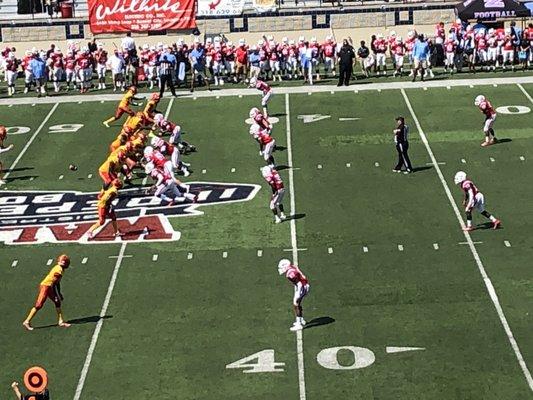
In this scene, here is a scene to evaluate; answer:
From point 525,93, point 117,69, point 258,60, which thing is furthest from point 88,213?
point 525,93

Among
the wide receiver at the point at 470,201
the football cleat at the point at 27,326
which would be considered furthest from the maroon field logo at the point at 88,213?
the wide receiver at the point at 470,201

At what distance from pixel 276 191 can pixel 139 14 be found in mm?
20067

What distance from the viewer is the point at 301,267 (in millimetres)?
26891

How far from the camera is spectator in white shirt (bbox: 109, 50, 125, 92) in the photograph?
43406 mm

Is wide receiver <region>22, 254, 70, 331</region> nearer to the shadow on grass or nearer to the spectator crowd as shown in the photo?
the shadow on grass

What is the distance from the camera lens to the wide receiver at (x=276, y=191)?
2931 centimetres

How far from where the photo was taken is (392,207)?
1209 inches

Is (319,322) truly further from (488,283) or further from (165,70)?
(165,70)

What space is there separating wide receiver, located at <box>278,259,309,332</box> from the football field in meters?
0.32

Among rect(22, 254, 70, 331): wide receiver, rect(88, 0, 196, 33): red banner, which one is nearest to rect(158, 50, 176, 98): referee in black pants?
rect(88, 0, 196, 33): red banner

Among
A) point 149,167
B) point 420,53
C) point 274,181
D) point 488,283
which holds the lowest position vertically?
point 488,283

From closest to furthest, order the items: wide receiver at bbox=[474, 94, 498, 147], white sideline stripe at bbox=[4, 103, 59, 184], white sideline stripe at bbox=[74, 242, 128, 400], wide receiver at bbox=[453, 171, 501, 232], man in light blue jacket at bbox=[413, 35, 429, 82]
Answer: white sideline stripe at bbox=[74, 242, 128, 400]
wide receiver at bbox=[453, 171, 501, 232]
wide receiver at bbox=[474, 94, 498, 147]
white sideline stripe at bbox=[4, 103, 59, 184]
man in light blue jacket at bbox=[413, 35, 429, 82]

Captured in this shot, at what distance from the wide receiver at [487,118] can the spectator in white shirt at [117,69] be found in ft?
43.7

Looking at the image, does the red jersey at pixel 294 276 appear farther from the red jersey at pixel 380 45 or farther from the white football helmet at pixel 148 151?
the red jersey at pixel 380 45
